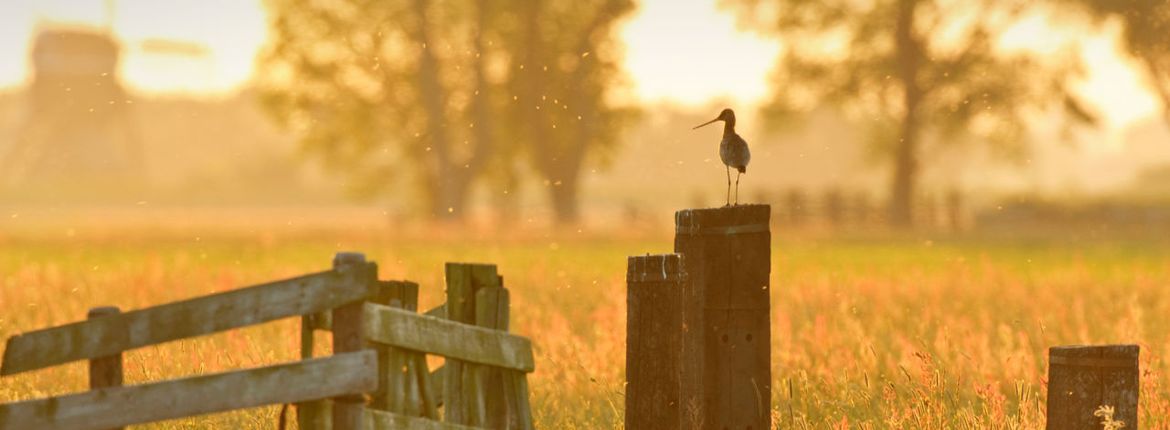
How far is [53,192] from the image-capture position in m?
116

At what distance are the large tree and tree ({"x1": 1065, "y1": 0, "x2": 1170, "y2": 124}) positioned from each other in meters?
14.5

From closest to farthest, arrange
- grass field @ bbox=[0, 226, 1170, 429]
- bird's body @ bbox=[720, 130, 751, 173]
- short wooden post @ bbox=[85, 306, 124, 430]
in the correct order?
A: 1. short wooden post @ bbox=[85, 306, 124, 430]
2. bird's body @ bbox=[720, 130, 751, 173]
3. grass field @ bbox=[0, 226, 1170, 429]

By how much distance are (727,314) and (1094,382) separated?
76.7 inches

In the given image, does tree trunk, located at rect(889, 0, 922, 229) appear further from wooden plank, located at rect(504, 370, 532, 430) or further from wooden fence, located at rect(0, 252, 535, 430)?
wooden fence, located at rect(0, 252, 535, 430)

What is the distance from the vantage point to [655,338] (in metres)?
7.12

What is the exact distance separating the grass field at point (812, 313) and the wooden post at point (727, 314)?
41.5 inches

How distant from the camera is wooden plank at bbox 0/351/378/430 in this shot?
6.15 m

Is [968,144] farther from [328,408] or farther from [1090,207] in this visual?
[328,408]

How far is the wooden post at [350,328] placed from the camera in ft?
20.6

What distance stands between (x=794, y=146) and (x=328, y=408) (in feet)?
623

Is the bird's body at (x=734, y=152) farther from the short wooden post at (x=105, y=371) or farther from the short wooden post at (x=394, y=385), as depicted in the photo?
the short wooden post at (x=105, y=371)

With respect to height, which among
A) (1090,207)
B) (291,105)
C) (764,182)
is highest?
(764,182)

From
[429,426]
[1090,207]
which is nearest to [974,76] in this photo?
[1090,207]

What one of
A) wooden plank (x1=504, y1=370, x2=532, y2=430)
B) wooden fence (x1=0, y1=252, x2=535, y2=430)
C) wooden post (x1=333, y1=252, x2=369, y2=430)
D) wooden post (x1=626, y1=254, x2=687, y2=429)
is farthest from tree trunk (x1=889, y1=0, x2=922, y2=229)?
wooden post (x1=333, y1=252, x2=369, y2=430)
